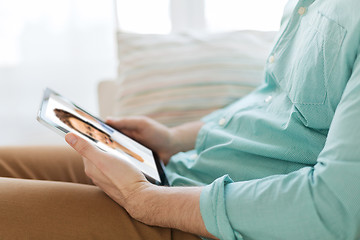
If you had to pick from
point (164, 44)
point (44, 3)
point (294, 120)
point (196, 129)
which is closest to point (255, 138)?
point (294, 120)

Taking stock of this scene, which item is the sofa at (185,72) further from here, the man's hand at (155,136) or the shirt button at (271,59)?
the shirt button at (271,59)

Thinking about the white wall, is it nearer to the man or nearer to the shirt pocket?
the man

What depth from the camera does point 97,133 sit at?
0.93 metres

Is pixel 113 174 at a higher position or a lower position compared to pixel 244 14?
lower

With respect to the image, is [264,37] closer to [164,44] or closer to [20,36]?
[164,44]

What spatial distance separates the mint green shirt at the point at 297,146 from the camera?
61 centimetres

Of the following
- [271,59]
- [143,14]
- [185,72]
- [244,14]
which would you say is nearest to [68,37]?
[143,14]

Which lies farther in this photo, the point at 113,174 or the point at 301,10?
the point at 301,10

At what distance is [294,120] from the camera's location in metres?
0.77

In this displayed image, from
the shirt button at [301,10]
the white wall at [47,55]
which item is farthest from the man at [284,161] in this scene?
the white wall at [47,55]

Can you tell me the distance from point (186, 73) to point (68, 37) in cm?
100

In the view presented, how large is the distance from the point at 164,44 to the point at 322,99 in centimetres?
75

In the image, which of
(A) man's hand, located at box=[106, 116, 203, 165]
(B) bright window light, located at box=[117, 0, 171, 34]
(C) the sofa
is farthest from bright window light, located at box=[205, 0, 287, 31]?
(A) man's hand, located at box=[106, 116, 203, 165]

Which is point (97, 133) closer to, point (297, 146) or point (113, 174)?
point (113, 174)
